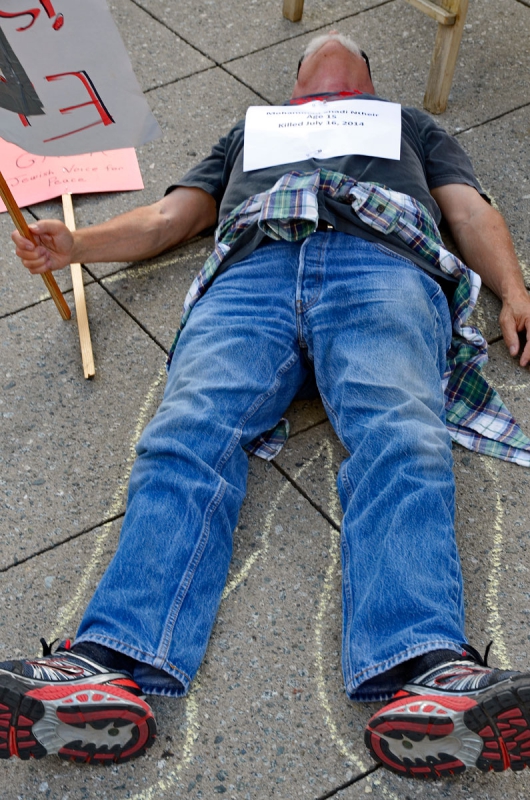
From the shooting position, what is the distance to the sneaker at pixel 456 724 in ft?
4.48

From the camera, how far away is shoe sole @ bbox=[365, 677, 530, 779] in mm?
1362

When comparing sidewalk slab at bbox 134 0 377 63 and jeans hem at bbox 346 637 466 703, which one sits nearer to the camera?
jeans hem at bbox 346 637 466 703

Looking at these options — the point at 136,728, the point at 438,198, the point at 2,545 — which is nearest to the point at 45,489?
the point at 2,545

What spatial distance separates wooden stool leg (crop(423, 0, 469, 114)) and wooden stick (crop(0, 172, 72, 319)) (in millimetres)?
1685

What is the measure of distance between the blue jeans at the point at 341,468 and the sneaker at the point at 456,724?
0.09 m

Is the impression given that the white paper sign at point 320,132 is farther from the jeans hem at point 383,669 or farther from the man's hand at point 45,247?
the jeans hem at point 383,669

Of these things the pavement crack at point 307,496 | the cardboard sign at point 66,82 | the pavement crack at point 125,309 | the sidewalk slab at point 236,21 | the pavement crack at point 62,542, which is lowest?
the pavement crack at point 62,542

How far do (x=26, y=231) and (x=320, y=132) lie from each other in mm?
877

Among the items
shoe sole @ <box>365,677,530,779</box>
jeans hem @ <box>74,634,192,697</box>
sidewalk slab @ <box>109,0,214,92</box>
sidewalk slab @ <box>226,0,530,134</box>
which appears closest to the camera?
shoe sole @ <box>365,677,530,779</box>

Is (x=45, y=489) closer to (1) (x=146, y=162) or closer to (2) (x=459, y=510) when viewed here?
(2) (x=459, y=510)

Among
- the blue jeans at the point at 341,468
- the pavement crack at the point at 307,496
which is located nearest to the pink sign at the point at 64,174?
the blue jeans at the point at 341,468

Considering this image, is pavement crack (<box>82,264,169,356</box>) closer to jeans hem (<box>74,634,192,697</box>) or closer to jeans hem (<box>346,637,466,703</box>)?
jeans hem (<box>74,634,192,697</box>)

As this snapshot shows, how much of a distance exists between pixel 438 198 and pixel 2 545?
1.62 metres

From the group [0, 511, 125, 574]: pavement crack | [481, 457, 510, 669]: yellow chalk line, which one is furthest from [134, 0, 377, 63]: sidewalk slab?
[481, 457, 510, 669]: yellow chalk line
